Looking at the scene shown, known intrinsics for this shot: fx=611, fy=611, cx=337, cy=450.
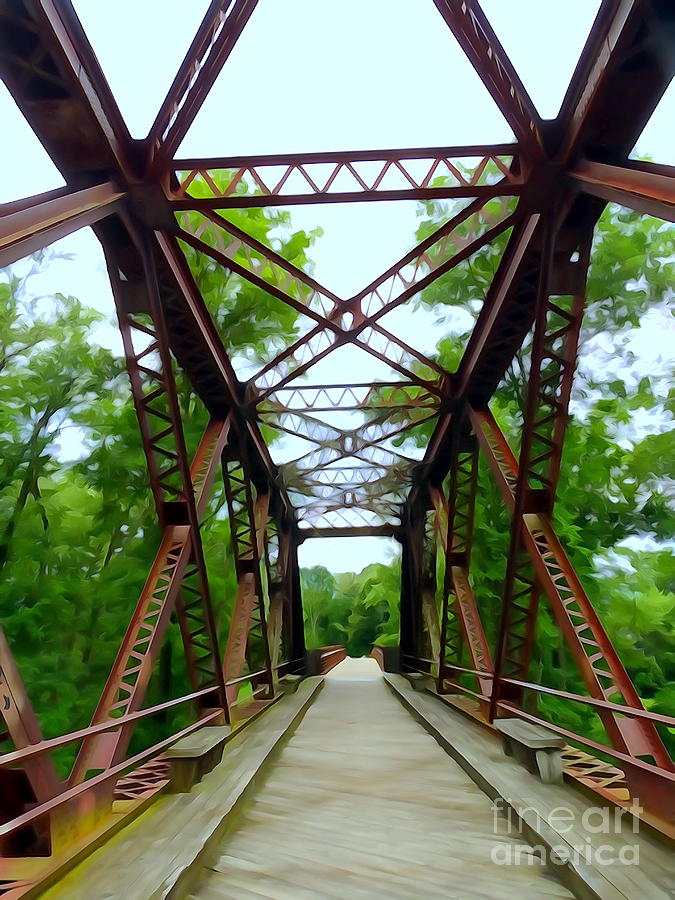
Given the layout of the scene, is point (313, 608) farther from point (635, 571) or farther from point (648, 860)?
point (648, 860)

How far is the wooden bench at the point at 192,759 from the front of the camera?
14.9ft

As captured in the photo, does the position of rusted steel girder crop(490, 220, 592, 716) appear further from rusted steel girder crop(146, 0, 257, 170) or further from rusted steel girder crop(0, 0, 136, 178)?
rusted steel girder crop(0, 0, 136, 178)

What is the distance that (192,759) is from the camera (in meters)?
4.62

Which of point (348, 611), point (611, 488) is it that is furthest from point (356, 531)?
point (348, 611)

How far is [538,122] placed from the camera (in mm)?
5273

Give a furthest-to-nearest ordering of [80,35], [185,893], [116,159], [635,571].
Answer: [635,571] → [116,159] → [80,35] → [185,893]

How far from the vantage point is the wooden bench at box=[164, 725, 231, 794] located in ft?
14.9

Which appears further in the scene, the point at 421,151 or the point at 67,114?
the point at 421,151

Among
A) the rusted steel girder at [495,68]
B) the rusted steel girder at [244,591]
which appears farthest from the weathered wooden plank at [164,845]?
the rusted steel girder at [495,68]

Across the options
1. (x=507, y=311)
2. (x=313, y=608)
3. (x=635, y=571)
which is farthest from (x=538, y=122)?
(x=313, y=608)

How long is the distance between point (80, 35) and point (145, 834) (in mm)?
5505

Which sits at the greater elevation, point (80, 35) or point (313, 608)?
point (80, 35)

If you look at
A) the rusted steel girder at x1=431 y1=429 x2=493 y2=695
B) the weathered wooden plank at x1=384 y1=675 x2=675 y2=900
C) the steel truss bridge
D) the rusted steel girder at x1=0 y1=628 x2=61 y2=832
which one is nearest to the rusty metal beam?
the steel truss bridge

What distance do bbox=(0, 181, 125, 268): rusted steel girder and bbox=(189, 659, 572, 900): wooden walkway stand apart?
3692mm
